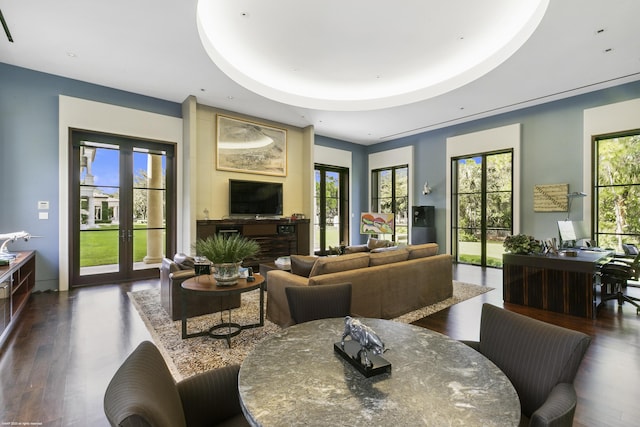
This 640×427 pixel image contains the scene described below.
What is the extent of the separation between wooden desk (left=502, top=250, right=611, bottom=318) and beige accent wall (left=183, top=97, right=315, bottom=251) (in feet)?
16.2

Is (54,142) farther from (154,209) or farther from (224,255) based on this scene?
(224,255)

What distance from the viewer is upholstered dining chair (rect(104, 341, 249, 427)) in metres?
0.82

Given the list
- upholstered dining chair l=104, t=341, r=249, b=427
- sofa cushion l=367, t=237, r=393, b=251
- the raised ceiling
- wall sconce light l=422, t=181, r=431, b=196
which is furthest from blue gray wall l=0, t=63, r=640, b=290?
upholstered dining chair l=104, t=341, r=249, b=427

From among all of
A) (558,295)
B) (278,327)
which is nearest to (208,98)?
(278,327)

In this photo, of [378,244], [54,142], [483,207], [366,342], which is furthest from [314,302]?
[483,207]

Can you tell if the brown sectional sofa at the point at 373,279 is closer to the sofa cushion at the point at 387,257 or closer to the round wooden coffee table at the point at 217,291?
the sofa cushion at the point at 387,257

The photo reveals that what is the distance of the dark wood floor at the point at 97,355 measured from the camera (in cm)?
209

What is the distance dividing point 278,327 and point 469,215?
648cm

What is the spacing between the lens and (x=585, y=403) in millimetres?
2180

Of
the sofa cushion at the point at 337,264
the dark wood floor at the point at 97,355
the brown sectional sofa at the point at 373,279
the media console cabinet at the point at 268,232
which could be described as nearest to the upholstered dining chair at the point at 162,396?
the dark wood floor at the point at 97,355

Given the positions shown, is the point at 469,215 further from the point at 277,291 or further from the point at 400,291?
the point at 277,291

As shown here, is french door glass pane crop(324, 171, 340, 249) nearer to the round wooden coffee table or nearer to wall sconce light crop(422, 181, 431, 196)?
wall sconce light crop(422, 181, 431, 196)

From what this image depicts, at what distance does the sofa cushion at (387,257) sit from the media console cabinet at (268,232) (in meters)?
3.75

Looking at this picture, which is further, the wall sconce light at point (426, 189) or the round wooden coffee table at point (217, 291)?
the wall sconce light at point (426, 189)
